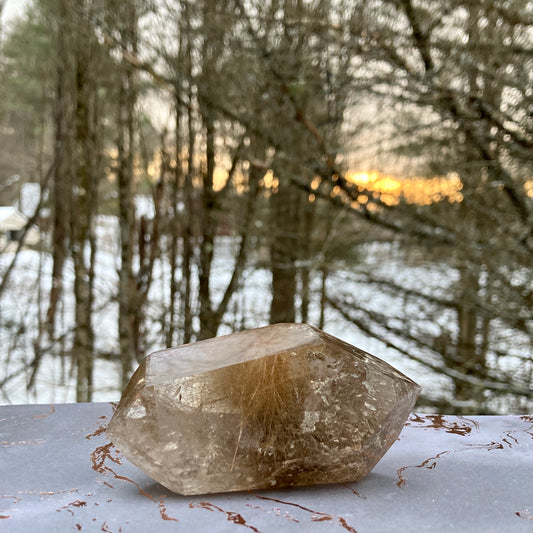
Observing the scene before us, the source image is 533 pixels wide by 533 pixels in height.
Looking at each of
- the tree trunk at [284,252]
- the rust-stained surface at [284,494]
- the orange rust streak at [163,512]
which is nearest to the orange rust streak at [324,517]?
the rust-stained surface at [284,494]

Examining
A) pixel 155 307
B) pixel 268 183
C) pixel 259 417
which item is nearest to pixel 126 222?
pixel 155 307

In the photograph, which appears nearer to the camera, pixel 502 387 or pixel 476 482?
pixel 476 482

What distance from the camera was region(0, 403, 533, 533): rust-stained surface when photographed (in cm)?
62

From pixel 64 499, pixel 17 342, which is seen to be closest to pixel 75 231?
pixel 17 342

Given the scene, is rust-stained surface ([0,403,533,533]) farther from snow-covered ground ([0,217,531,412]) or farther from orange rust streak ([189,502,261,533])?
snow-covered ground ([0,217,531,412])

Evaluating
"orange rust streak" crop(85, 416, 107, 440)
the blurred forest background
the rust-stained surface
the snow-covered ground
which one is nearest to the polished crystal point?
the rust-stained surface

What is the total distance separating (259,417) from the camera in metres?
0.73

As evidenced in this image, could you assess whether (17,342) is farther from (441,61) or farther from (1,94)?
(441,61)

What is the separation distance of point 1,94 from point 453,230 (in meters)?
2.50

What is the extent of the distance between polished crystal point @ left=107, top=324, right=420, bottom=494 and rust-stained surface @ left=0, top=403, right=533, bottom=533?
0.03 meters

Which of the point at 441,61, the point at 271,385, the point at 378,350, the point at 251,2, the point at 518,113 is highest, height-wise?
the point at 251,2

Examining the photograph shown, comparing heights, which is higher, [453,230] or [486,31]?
[486,31]

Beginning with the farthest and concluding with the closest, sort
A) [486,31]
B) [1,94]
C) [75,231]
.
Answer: [1,94]
[75,231]
[486,31]

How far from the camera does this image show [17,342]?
130 inches
